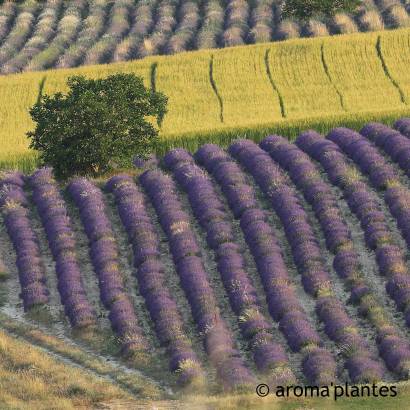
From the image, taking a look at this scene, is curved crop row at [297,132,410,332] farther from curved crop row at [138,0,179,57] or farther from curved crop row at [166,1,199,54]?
curved crop row at [138,0,179,57]

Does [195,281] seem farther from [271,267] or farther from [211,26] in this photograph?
[211,26]

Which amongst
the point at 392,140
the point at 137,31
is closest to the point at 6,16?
the point at 137,31

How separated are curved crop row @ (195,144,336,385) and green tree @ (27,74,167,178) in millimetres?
2627

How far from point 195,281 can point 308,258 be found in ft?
11.4

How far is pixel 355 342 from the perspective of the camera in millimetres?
32844

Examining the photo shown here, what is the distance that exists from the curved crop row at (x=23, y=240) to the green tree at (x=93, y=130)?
1815 millimetres

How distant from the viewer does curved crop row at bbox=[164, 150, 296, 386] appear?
1278 inches

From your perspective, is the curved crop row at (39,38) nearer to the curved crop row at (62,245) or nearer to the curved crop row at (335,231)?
the curved crop row at (62,245)

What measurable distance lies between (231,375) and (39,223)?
45.4 ft

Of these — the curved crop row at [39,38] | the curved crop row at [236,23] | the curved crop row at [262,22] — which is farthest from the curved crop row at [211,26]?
the curved crop row at [39,38]

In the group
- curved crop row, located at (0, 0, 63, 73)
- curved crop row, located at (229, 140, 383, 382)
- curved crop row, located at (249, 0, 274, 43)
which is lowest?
curved crop row, located at (229, 140, 383, 382)

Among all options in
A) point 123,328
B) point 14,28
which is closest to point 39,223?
point 123,328

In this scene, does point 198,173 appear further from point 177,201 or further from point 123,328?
point 123,328

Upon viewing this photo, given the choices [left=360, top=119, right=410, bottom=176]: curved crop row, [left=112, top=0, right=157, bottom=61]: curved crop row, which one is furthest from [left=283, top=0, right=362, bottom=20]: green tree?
[left=360, top=119, right=410, bottom=176]: curved crop row
